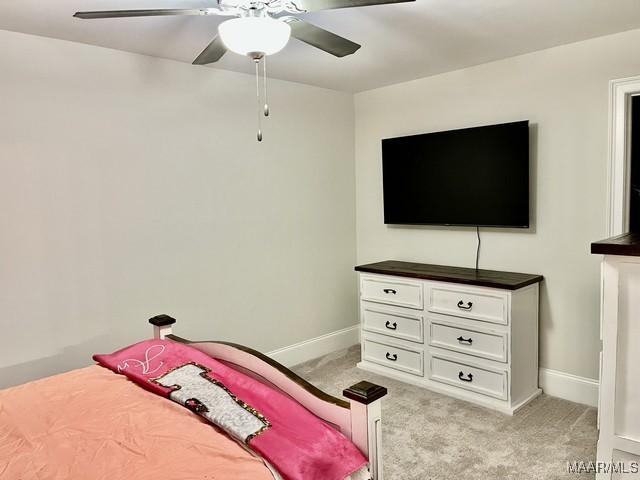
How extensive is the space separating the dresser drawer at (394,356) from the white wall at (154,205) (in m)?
0.57

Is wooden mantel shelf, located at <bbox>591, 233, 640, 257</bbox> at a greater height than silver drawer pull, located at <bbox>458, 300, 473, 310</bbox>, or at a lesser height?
greater

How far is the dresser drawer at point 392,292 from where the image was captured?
369 centimetres

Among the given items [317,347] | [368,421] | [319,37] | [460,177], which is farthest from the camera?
[317,347]

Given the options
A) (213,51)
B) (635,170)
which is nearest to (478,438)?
(635,170)

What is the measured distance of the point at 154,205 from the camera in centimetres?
331

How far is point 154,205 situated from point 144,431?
1.90m

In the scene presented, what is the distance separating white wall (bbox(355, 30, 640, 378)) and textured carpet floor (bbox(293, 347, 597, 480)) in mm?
457

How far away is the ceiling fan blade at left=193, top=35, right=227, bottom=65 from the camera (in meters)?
2.37

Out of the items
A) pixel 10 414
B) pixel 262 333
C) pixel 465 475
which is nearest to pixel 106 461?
pixel 10 414

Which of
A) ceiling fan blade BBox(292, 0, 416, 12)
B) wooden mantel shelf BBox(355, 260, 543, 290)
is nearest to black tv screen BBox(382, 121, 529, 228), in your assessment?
wooden mantel shelf BBox(355, 260, 543, 290)

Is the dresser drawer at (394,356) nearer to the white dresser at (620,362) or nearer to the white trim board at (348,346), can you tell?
the white trim board at (348,346)

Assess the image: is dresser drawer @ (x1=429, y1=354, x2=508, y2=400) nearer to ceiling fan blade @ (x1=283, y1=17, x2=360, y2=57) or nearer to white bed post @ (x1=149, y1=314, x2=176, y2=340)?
white bed post @ (x1=149, y1=314, x2=176, y2=340)

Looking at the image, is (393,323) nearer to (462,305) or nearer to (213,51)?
(462,305)

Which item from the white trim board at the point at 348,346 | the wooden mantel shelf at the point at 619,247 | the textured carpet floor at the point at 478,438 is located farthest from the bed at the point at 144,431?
the white trim board at the point at 348,346
